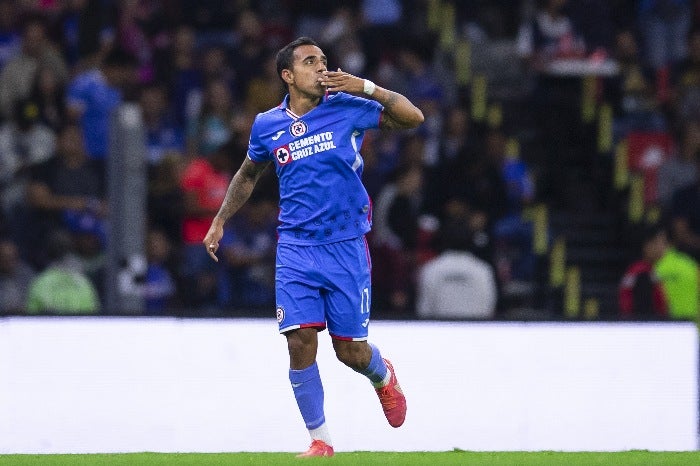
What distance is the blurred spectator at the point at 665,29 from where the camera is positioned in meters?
17.7

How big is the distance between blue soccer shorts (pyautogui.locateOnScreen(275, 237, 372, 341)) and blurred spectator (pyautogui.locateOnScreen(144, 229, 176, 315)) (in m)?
5.30

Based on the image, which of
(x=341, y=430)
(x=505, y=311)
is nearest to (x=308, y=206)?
(x=341, y=430)

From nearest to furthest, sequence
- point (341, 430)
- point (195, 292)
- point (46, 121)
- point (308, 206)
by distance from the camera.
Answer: point (308, 206), point (341, 430), point (195, 292), point (46, 121)

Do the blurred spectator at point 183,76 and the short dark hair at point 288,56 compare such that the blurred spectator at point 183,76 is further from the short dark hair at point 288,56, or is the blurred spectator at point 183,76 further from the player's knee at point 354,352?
the player's knee at point 354,352

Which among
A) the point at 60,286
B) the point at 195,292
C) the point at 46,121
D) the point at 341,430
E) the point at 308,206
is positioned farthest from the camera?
the point at 46,121

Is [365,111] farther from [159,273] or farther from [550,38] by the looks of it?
[550,38]

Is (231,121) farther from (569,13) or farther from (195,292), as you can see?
(569,13)

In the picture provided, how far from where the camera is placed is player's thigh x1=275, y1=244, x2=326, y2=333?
859 centimetres

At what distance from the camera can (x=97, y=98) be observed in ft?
50.4

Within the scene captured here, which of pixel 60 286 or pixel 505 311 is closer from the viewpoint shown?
pixel 60 286

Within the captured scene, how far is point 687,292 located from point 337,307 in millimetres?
6130

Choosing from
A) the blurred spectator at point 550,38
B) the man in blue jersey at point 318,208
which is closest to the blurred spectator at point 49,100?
the blurred spectator at point 550,38

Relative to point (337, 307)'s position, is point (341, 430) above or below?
below

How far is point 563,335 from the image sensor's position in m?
11.0
